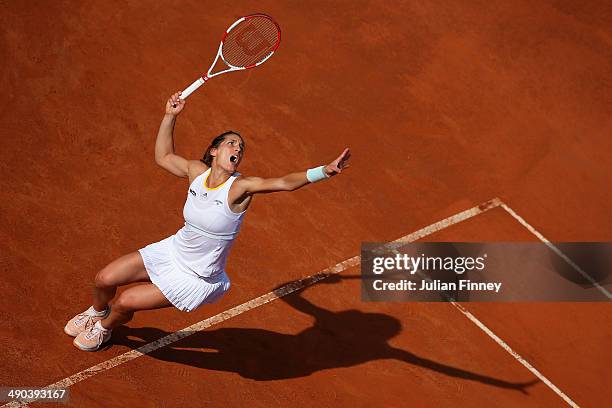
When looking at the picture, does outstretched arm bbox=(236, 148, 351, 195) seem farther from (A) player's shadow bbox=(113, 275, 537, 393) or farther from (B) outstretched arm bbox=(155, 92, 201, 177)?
(A) player's shadow bbox=(113, 275, 537, 393)

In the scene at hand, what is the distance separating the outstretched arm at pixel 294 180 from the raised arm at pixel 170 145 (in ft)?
2.69

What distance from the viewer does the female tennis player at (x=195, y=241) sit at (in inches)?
347

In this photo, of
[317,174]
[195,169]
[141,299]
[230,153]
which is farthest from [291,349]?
[317,174]

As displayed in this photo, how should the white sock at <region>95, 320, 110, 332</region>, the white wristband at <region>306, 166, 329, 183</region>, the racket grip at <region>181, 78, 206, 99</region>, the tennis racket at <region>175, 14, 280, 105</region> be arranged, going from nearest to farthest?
1. the white wristband at <region>306, 166, 329, 183</region>
2. the racket grip at <region>181, 78, 206, 99</region>
3. the white sock at <region>95, 320, 110, 332</region>
4. the tennis racket at <region>175, 14, 280, 105</region>

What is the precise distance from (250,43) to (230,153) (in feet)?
6.71

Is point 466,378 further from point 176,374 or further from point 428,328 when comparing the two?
point 176,374

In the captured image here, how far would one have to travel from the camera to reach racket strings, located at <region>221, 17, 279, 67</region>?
10.6m

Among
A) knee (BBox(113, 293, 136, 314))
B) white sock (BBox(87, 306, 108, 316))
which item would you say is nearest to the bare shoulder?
knee (BBox(113, 293, 136, 314))

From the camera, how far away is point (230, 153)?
29.7 ft

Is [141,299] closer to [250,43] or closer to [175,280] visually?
[175,280]

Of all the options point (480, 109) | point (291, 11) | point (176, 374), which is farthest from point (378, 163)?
point (176, 374)

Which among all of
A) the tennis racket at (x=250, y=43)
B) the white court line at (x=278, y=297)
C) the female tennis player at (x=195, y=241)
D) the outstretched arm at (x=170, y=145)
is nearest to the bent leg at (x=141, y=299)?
the female tennis player at (x=195, y=241)

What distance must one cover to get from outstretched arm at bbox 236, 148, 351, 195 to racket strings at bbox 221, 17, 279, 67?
2.22 metres

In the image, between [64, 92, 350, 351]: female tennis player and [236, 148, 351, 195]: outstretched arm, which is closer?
[236, 148, 351, 195]: outstretched arm
